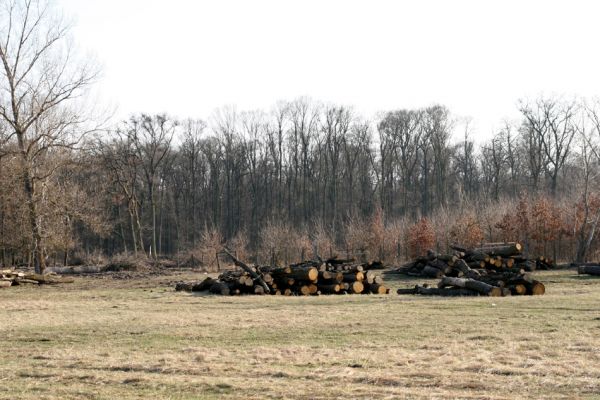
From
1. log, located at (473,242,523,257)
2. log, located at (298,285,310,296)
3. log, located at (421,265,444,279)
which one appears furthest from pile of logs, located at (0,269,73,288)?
log, located at (473,242,523,257)

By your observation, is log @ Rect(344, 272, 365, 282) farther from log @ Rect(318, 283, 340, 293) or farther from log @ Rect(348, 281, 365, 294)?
log @ Rect(318, 283, 340, 293)

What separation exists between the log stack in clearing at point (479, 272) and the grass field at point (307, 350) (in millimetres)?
1782

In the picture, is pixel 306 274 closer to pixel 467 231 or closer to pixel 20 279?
pixel 20 279

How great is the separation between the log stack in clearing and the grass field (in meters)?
1.78

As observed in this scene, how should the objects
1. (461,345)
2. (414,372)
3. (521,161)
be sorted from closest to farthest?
(414,372) → (461,345) → (521,161)

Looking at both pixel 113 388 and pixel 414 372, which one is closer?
pixel 113 388

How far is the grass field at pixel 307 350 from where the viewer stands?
8.60 metres

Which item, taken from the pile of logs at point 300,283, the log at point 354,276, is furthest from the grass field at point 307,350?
the log at point 354,276

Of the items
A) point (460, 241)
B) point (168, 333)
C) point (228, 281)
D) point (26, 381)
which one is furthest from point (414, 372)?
point (460, 241)

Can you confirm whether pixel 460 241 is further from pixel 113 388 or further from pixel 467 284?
pixel 113 388

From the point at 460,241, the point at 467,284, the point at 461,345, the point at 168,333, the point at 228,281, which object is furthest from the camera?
the point at 460,241

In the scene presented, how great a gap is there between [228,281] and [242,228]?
166 ft

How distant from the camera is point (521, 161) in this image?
74.4m

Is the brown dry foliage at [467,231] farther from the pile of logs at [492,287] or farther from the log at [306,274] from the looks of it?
the log at [306,274]
